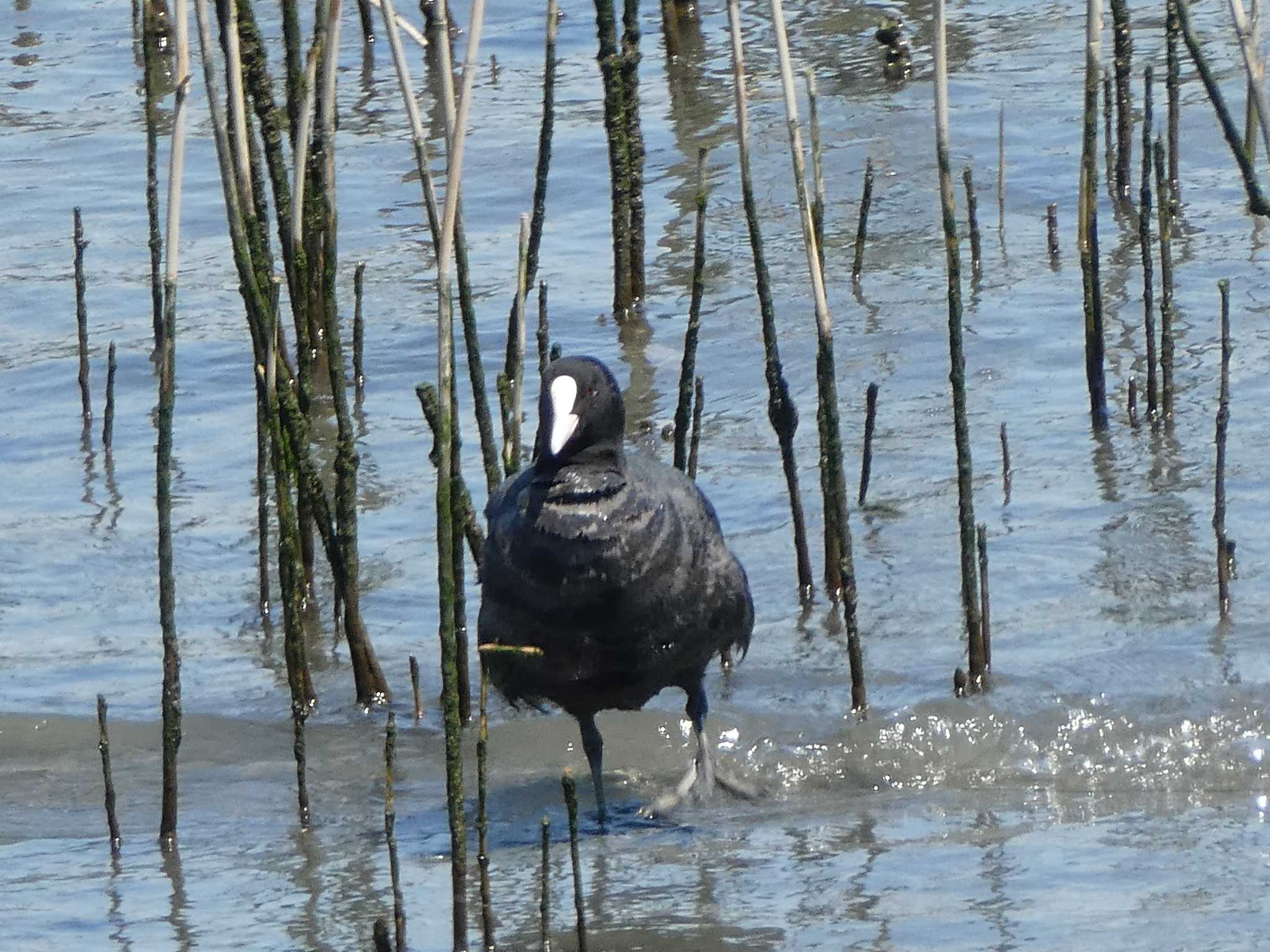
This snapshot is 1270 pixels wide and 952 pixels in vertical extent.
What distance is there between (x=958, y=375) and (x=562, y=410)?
107cm

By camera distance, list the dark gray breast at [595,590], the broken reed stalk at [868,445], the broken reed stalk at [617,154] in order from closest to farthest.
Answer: the dark gray breast at [595,590], the broken reed stalk at [868,445], the broken reed stalk at [617,154]

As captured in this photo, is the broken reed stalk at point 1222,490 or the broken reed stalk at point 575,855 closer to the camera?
the broken reed stalk at point 575,855

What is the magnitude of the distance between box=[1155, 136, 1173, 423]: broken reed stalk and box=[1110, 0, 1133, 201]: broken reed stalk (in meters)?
1.01

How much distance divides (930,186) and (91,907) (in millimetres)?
6832

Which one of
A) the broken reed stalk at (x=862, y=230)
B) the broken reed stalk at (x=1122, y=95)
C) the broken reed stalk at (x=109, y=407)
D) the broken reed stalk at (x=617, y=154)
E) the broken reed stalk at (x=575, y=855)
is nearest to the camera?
the broken reed stalk at (x=575, y=855)

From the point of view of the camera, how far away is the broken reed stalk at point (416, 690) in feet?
18.2

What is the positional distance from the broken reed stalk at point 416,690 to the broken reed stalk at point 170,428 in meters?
0.90

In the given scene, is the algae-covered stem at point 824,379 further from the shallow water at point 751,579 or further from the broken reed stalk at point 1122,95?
the broken reed stalk at point 1122,95

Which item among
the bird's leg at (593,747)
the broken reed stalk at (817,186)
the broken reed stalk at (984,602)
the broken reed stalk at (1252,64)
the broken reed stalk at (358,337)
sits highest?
the broken reed stalk at (1252,64)

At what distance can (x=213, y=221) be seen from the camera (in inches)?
408

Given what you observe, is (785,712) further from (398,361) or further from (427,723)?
(398,361)

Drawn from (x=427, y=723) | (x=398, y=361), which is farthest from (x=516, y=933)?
(x=398, y=361)

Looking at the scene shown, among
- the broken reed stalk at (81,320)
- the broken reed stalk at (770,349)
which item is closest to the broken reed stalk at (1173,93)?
the broken reed stalk at (770,349)

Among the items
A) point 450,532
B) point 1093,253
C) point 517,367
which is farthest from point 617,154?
point 450,532
